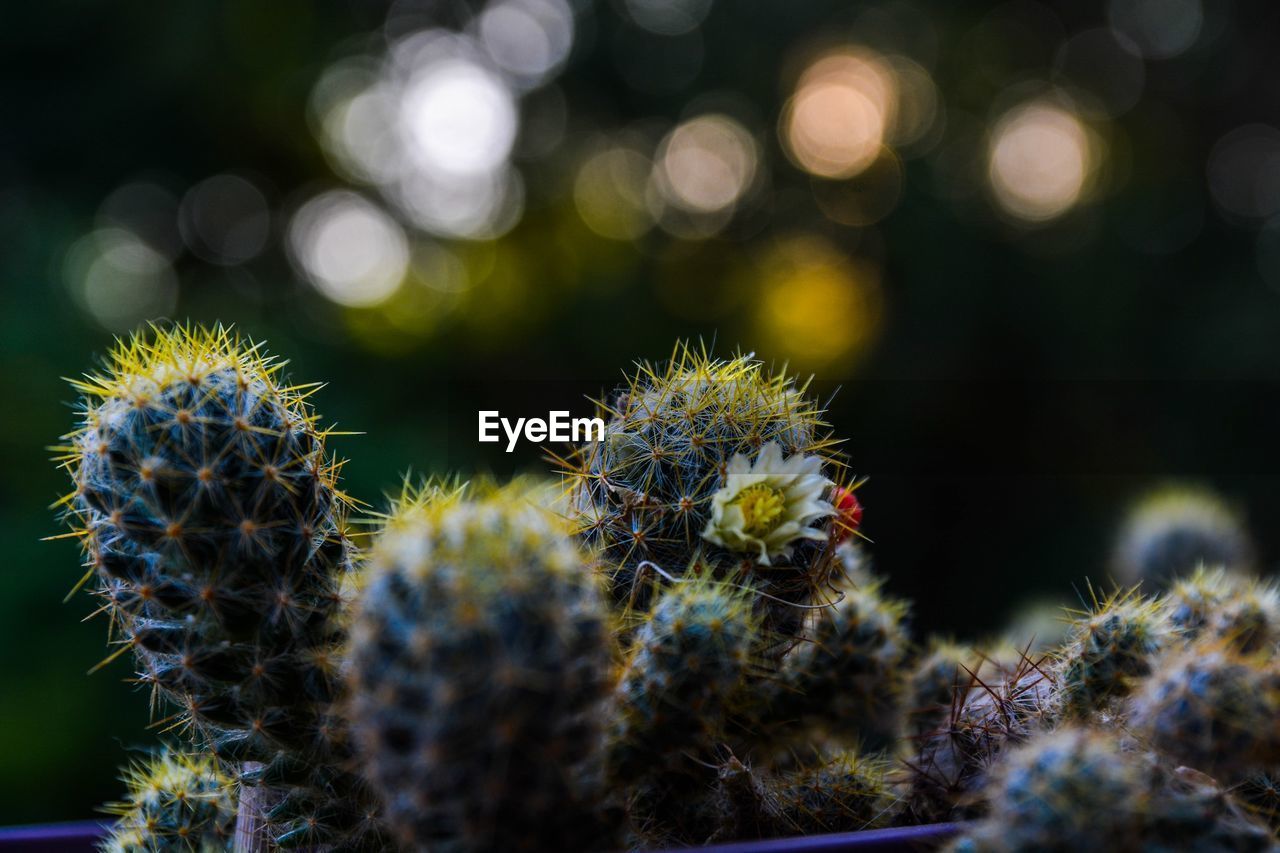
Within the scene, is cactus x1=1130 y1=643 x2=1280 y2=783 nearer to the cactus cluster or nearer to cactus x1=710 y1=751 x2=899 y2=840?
the cactus cluster

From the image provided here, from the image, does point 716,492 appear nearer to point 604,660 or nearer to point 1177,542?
point 604,660

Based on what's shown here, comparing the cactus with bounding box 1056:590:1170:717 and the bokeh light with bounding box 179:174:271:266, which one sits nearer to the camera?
the cactus with bounding box 1056:590:1170:717

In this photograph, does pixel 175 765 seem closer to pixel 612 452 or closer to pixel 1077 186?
pixel 612 452

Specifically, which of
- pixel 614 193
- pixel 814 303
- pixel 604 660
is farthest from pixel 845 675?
pixel 614 193

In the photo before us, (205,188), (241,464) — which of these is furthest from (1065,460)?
(241,464)

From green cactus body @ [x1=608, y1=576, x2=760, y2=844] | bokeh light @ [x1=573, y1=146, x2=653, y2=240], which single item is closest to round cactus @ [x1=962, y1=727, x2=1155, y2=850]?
green cactus body @ [x1=608, y1=576, x2=760, y2=844]

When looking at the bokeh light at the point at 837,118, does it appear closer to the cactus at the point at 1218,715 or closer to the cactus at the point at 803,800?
the cactus at the point at 803,800

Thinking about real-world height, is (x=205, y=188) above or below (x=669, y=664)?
above

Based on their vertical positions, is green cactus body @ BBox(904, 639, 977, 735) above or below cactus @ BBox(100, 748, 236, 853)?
A: above

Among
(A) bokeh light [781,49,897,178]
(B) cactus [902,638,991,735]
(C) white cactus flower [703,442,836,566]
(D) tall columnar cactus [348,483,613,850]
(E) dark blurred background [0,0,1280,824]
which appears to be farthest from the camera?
(A) bokeh light [781,49,897,178]
